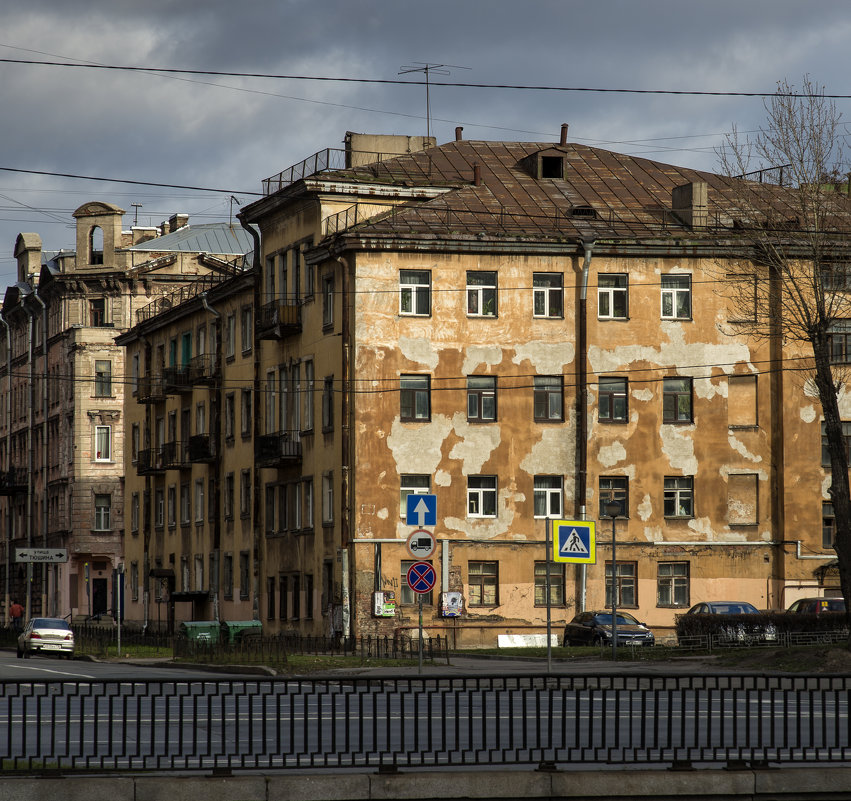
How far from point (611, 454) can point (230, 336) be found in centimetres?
1799

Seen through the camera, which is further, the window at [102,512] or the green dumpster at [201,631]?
the window at [102,512]

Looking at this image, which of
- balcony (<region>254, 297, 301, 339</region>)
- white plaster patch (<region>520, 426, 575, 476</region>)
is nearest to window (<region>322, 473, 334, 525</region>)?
balcony (<region>254, 297, 301, 339</region>)

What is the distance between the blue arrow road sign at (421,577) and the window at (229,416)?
111 feet

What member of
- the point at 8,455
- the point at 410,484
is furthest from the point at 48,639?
the point at 8,455

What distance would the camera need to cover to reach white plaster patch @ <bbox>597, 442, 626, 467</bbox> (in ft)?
164

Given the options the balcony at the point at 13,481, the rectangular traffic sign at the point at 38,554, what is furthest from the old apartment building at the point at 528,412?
the balcony at the point at 13,481

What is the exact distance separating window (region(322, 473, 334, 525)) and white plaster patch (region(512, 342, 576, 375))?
689 centimetres

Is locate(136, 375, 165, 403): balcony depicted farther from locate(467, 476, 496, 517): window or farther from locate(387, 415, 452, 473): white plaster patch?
locate(467, 476, 496, 517): window

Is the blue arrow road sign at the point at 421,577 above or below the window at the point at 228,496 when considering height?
below

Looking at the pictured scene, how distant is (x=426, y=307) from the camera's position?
4947 cm

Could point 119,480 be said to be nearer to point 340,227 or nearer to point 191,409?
point 191,409

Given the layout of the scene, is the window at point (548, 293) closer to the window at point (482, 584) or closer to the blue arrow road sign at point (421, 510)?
the window at point (482, 584)

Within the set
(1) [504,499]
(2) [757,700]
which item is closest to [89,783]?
(2) [757,700]

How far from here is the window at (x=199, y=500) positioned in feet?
210
